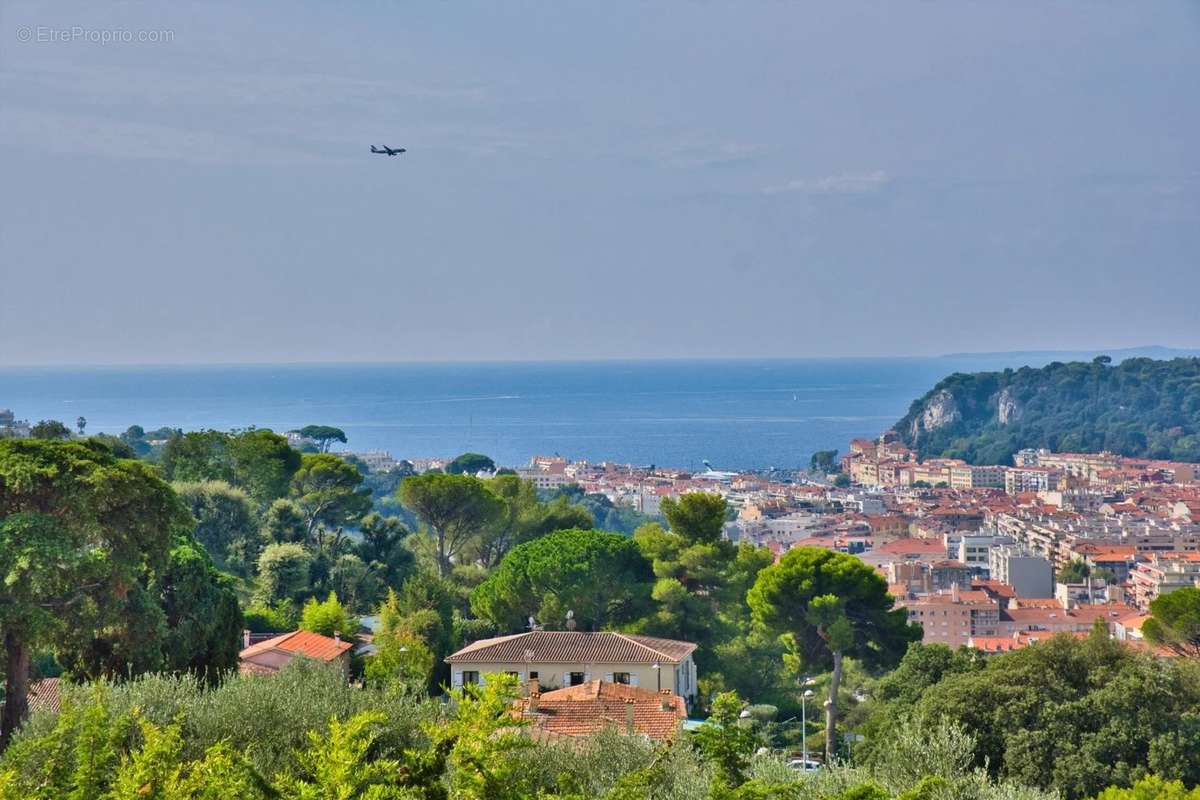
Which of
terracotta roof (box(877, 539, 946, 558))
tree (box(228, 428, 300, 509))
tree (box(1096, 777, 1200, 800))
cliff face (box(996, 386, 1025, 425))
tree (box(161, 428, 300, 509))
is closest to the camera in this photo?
tree (box(1096, 777, 1200, 800))

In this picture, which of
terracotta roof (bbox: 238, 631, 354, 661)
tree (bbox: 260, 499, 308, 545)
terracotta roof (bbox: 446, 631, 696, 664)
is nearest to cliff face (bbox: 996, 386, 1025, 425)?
tree (bbox: 260, 499, 308, 545)

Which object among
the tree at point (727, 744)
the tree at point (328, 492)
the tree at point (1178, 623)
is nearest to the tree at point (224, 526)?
the tree at point (328, 492)

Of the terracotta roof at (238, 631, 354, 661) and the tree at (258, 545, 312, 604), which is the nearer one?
the terracotta roof at (238, 631, 354, 661)

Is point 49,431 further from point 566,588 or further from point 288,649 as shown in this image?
point 288,649

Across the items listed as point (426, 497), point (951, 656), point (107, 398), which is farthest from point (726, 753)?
point (107, 398)

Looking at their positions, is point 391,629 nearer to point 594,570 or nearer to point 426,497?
point 594,570

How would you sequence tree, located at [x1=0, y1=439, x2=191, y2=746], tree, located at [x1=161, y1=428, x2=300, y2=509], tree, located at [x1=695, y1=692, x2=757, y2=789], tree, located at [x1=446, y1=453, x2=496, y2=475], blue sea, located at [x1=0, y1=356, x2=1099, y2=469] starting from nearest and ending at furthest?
tree, located at [x1=695, y1=692, x2=757, y2=789] < tree, located at [x1=0, y1=439, x2=191, y2=746] < tree, located at [x1=161, y1=428, x2=300, y2=509] < tree, located at [x1=446, y1=453, x2=496, y2=475] < blue sea, located at [x1=0, y1=356, x2=1099, y2=469]

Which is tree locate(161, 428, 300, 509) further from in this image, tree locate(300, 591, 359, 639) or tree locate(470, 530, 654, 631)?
tree locate(300, 591, 359, 639)

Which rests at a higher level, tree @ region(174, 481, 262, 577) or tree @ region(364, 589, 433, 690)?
tree @ region(174, 481, 262, 577)
